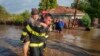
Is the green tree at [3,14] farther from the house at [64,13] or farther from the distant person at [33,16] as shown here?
the distant person at [33,16]

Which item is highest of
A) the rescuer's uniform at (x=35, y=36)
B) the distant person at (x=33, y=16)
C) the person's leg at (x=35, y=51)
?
the distant person at (x=33, y=16)

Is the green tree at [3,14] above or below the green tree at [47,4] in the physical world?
below

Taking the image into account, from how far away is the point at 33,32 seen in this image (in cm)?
927

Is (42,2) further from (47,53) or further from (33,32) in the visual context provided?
(33,32)

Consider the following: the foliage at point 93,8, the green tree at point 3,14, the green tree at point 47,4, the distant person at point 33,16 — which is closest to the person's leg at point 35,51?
the distant person at point 33,16

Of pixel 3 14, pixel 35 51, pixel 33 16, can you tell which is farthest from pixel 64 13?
pixel 33 16

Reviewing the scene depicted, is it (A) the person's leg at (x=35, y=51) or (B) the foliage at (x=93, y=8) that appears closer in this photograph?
(A) the person's leg at (x=35, y=51)

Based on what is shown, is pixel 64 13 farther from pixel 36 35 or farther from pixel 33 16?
pixel 33 16

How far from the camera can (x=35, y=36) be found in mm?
9273

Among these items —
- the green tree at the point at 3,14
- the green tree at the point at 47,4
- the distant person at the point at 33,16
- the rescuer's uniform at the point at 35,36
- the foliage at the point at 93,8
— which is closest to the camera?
the distant person at the point at 33,16

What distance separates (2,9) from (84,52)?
53.4 meters

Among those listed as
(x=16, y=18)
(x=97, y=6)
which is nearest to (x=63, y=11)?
(x=97, y=6)

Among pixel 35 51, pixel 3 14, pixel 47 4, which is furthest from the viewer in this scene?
pixel 47 4

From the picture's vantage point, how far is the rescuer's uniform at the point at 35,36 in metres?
9.18
